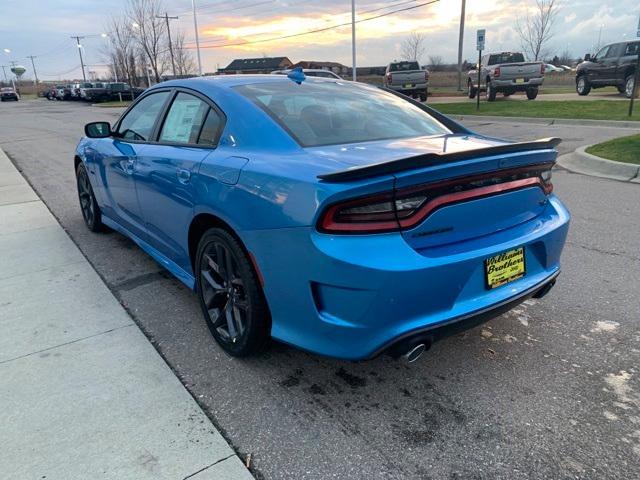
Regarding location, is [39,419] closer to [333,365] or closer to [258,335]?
[258,335]

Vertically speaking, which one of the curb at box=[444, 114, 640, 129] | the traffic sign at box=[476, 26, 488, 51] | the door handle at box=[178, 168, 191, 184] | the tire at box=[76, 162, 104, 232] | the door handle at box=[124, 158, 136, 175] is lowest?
the curb at box=[444, 114, 640, 129]

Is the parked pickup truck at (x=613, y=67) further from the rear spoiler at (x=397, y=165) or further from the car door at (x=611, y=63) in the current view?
the rear spoiler at (x=397, y=165)

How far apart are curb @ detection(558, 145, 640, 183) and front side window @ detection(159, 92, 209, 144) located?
20.9 feet

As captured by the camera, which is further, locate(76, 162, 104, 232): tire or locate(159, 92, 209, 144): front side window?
locate(76, 162, 104, 232): tire

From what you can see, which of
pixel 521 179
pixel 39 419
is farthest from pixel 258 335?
pixel 521 179

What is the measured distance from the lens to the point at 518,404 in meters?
2.45

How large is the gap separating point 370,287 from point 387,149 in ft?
2.92

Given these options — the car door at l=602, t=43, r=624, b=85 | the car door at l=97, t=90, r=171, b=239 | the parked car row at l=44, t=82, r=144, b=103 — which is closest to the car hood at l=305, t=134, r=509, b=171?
the car door at l=97, t=90, r=171, b=239

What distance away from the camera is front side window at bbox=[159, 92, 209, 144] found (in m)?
3.20

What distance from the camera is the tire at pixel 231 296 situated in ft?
8.59

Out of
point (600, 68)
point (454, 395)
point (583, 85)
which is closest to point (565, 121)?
point (600, 68)

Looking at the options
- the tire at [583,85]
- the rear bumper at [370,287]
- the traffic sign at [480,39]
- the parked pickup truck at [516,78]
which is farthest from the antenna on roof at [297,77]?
the tire at [583,85]

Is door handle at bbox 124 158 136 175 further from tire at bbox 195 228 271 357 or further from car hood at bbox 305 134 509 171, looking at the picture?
car hood at bbox 305 134 509 171

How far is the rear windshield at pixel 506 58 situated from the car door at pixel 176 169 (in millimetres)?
21576
